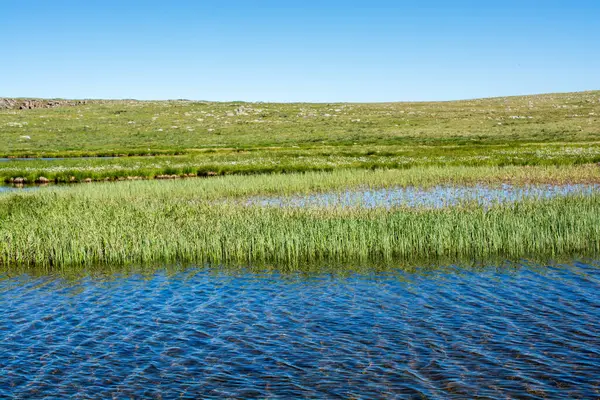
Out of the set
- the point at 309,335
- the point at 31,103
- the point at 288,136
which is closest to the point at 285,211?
the point at 309,335

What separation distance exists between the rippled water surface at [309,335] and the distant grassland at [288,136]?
3317cm

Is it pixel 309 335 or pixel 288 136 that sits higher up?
pixel 288 136

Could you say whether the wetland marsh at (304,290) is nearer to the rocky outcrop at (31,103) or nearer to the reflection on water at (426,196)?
the reflection on water at (426,196)

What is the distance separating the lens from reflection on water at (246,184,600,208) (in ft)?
92.4

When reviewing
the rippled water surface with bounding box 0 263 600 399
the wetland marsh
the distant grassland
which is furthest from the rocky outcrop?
the rippled water surface with bounding box 0 263 600 399

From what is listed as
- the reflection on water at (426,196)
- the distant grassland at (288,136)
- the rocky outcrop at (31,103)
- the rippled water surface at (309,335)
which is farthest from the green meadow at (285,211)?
the rocky outcrop at (31,103)

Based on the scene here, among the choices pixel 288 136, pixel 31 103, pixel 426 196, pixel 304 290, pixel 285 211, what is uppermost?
pixel 31 103

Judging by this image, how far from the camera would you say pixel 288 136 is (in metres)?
100

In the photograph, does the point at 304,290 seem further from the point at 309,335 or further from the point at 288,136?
the point at 288,136

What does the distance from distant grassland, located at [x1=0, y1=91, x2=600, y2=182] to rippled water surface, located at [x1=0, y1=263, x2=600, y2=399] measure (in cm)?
3317

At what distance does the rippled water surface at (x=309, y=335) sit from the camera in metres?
10.4

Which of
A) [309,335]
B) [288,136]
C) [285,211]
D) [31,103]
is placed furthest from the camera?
[31,103]

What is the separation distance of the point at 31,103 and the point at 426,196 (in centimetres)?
14759

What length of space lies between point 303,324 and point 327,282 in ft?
12.1
